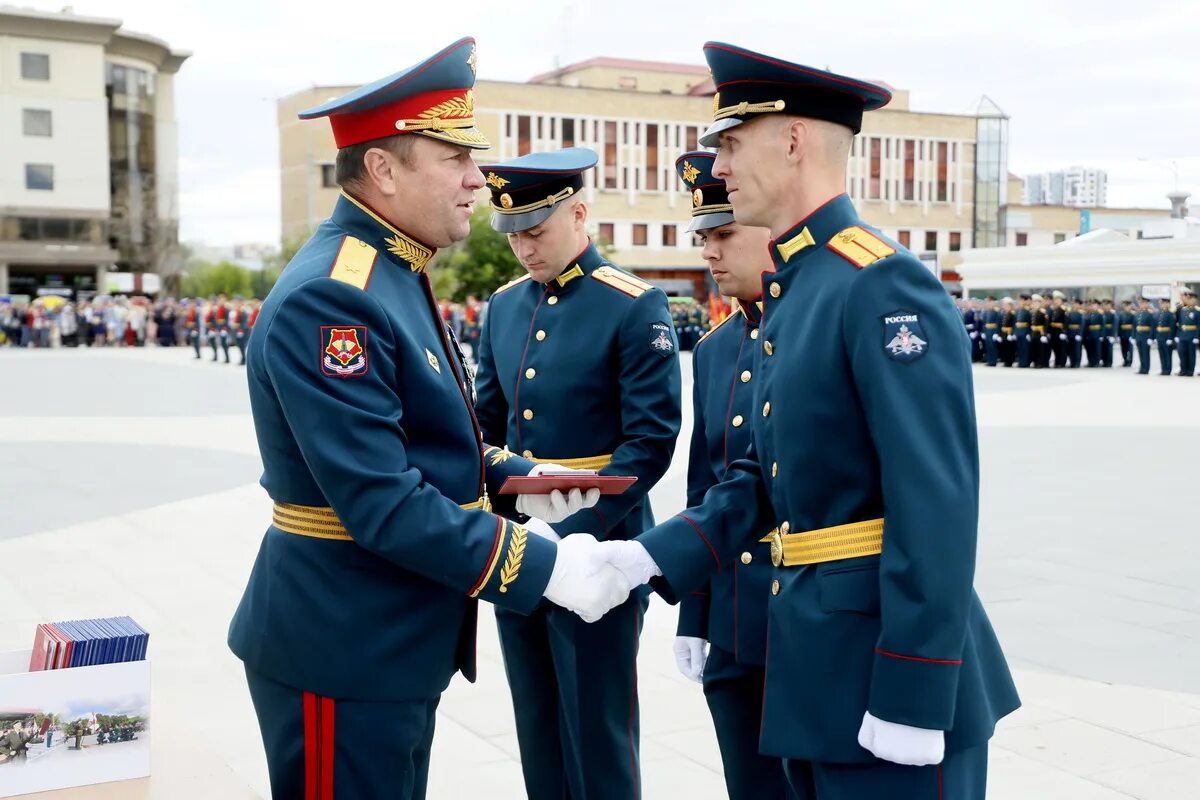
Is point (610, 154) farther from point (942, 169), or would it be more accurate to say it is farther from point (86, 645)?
point (86, 645)

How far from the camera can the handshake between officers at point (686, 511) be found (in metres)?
2.17

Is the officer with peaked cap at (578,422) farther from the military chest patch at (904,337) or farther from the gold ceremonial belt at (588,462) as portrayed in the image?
the military chest patch at (904,337)

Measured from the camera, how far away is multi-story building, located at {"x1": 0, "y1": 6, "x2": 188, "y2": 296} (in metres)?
58.6

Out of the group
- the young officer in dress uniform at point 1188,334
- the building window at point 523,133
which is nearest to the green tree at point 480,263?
the building window at point 523,133

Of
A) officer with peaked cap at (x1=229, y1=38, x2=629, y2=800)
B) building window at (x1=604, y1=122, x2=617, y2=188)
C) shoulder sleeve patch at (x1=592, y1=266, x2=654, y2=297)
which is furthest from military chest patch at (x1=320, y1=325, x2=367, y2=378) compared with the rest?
building window at (x1=604, y1=122, x2=617, y2=188)

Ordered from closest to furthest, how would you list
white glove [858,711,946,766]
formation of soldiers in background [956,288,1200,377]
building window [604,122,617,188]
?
white glove [858,711,946,766] → formation of soldiers in background [956,288,1200,377] → building window [604,122,617,188]

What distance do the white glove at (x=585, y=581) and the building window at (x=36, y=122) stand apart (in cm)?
6374

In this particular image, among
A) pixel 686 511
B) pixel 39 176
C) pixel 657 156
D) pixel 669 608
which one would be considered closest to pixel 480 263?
pixel 657 156

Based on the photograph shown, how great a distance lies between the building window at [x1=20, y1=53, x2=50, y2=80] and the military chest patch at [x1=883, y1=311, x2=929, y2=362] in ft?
213

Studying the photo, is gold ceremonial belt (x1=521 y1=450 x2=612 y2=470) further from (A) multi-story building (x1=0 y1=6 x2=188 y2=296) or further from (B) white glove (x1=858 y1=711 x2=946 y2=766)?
(A) multi-story building (x1=0 y1=6 x2=188 y2=296)

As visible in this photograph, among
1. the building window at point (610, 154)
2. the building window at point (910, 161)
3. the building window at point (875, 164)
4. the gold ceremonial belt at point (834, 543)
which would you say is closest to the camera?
the gold ceremonial belt at point (834, 543)

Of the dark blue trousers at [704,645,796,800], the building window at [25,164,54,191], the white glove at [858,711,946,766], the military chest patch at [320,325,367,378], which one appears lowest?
the dark blue trousers at [704,645,796,800]

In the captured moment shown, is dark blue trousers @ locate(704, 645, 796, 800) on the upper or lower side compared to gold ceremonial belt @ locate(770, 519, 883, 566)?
lower

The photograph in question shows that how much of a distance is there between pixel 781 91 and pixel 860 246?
0.33 metres
